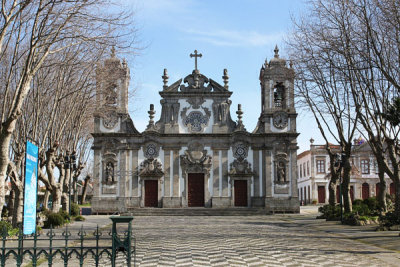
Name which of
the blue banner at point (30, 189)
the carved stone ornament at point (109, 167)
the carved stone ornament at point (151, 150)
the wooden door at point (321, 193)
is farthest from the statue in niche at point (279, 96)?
the wooden door at point (321, 193)

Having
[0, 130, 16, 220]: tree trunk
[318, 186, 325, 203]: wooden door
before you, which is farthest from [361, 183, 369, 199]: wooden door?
[0, 130, 16, 220]: tree trunk

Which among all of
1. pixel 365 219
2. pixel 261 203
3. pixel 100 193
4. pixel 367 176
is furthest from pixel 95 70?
pixel 367 176

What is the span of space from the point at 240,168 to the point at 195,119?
5.07m

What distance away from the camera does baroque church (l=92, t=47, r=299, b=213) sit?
1452 inches

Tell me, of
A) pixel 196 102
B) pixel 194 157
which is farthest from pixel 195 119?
pixel 194 157

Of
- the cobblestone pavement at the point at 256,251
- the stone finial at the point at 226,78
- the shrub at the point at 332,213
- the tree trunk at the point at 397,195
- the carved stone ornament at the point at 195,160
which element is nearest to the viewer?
the cobblestone pavement at the point at 256,251

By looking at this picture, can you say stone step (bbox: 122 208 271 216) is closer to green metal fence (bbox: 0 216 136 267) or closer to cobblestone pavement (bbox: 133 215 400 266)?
cobblestone pavement (bbox: 133 215 400 266)

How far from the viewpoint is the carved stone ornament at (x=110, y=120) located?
122ft

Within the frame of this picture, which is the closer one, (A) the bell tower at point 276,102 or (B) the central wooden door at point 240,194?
(B) the central wooden door at point 240,194

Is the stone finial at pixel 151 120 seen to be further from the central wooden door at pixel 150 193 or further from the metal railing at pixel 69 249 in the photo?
the metal railing at pixel 69 249

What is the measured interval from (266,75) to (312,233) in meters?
20.8

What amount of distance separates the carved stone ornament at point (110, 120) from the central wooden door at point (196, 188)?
6.91 m

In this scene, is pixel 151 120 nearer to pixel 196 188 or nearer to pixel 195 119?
pixel 195 119

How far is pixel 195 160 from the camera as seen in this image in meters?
37.2
